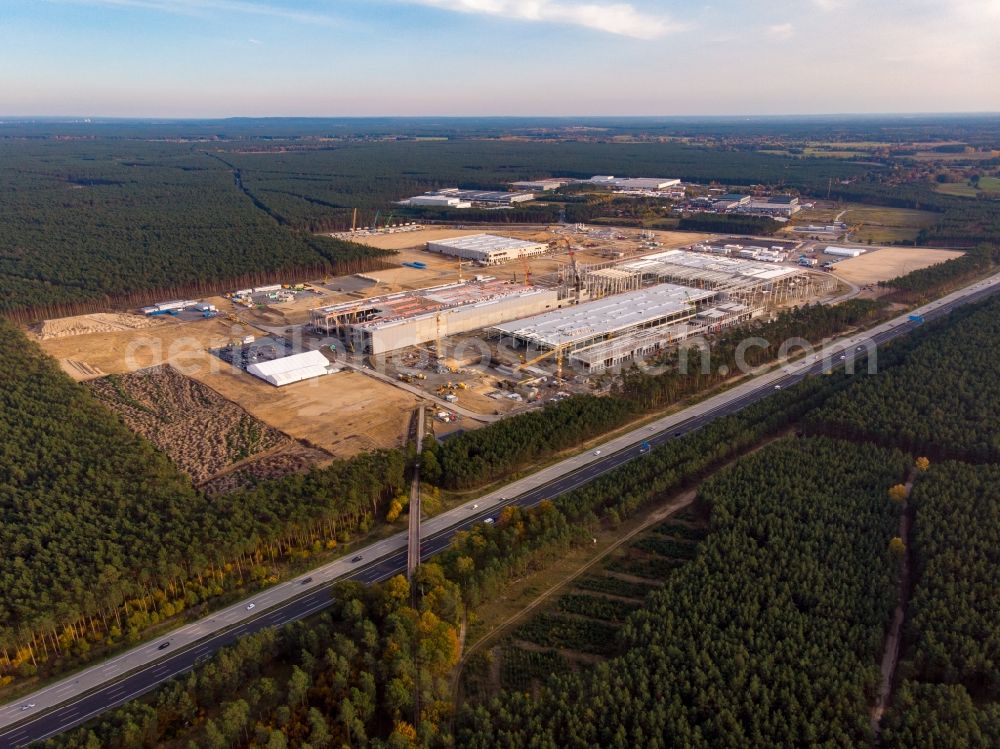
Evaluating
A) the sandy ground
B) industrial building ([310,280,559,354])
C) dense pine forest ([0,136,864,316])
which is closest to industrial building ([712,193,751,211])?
dense pine forest ([0,136,864,316])

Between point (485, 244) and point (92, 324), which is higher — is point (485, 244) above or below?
above

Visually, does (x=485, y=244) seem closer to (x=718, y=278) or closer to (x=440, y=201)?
(x=718, y=278)

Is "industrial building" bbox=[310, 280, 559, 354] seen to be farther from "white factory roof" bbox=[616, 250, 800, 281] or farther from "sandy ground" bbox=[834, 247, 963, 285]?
"sandy ground" bbox=[834, 247, 963, 285]

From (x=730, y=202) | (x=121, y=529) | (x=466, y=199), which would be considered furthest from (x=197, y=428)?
(x=730, y=202)

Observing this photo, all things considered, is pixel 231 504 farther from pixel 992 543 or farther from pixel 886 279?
pixel 886 279

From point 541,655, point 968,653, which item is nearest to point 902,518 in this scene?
point 968,653

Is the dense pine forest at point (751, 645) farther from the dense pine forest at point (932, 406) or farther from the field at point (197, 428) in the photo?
the field at point (197, 428)

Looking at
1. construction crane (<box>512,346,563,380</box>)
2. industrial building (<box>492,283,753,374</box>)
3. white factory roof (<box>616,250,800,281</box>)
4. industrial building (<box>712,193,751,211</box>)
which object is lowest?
construction crane (<box>512,346,563,380</box>)
